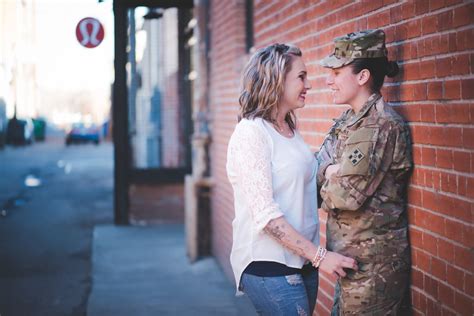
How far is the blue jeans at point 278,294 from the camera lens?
9.45ft

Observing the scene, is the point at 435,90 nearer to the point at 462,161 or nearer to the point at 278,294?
the point at 462,161

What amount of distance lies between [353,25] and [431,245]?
1388 millimetres

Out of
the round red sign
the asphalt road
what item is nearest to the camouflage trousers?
the asphalt road

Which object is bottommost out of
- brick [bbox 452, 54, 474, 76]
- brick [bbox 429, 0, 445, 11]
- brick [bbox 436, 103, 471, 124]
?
brick [bbox 436, 103, 471, 124]

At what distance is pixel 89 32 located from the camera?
12180 millimetres

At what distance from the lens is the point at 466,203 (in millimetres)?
2666

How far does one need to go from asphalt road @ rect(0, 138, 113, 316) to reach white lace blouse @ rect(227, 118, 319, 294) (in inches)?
160

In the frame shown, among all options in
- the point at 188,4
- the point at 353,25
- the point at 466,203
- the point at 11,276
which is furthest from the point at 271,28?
the point at 188,4

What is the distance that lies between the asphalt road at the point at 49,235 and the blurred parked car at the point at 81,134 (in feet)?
60.4

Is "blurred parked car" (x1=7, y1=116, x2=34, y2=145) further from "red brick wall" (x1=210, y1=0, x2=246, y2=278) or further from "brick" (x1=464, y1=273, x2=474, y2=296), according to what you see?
"brick" (x1=464, y1=273, x2=474, y2=296)

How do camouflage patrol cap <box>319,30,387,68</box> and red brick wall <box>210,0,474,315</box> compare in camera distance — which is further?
camouflage patrol cap <box>319,30,387,68</box>

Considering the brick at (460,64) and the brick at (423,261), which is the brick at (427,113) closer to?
the brick at (460,64)

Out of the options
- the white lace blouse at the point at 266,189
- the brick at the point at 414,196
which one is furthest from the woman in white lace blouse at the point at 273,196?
the brick at the point at 414,196

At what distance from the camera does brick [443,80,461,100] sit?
269 cm
